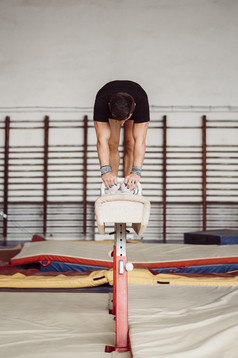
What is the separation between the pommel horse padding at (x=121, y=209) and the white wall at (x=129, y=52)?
6.28 m

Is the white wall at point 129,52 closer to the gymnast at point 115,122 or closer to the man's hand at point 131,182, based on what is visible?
the gymnast at point 115,122

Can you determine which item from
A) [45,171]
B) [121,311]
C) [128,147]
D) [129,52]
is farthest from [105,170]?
[129,52]

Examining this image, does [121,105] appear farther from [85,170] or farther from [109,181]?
→ [85,170]

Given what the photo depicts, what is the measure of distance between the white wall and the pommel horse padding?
6.28m

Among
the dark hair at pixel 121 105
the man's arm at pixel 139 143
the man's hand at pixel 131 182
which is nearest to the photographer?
the man's hand at pixel 131 182

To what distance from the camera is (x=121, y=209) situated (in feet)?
4.89

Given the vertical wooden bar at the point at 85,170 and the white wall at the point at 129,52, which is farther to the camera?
the white wall at the point at 129,52

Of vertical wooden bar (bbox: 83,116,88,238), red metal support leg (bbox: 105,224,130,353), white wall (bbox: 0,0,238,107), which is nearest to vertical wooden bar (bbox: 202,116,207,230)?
white wall (bbox: 0,0,238,107)

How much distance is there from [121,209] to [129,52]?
6.61 m

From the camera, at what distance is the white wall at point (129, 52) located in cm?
749

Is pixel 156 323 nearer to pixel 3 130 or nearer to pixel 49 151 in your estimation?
pixel 49 151

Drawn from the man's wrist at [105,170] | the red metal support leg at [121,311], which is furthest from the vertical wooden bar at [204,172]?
the red metal support leg at [121,311]

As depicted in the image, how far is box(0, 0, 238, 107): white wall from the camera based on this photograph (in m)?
7.49

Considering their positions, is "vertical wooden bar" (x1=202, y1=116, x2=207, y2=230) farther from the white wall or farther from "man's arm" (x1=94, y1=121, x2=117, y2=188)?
"man's arm" (x1=94, y1=121, x2=117, y2=188)
